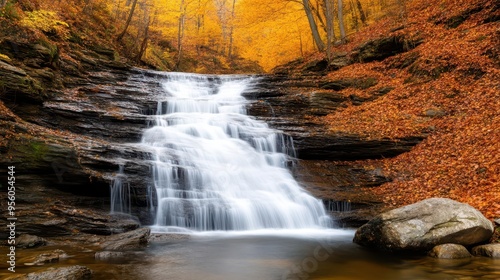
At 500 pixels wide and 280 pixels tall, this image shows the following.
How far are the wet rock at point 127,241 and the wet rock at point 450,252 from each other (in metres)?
5.25

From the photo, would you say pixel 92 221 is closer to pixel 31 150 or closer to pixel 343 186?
pixel 31 150

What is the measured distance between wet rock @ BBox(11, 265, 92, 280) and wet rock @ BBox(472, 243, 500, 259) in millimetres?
5984

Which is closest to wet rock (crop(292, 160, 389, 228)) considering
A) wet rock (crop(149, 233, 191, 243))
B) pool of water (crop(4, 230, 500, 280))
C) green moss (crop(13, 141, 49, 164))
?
pool of water (crop(4, 230, 500, 280))

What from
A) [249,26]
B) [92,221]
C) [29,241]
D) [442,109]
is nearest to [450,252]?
[92,221]

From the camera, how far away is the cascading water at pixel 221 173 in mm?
8656

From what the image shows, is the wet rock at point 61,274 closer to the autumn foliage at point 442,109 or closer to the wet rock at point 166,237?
the wet rock at point 166,237

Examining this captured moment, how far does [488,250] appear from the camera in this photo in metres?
5.58

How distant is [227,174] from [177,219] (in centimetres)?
249

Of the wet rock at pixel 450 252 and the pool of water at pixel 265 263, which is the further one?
the wet rock at pixel 450 252

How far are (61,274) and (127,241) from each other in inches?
89.8

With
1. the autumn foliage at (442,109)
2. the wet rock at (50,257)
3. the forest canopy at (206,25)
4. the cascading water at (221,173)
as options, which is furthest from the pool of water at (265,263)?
the forest canopy at (206,25)

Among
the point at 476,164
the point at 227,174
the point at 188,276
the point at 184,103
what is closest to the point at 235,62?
the point at 184,103

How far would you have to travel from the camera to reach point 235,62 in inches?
1393

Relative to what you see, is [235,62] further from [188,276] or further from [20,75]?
[188,276]
